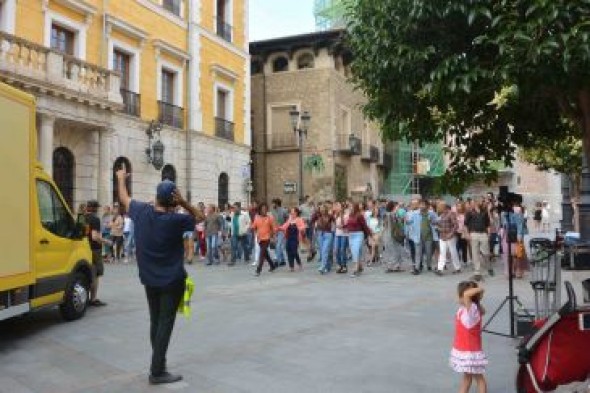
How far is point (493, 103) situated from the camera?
6.97 meters

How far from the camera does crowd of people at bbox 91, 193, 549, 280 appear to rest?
49.6 feet

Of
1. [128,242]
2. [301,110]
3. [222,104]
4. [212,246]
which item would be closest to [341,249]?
[212,246]

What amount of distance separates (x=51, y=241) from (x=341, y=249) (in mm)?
8414

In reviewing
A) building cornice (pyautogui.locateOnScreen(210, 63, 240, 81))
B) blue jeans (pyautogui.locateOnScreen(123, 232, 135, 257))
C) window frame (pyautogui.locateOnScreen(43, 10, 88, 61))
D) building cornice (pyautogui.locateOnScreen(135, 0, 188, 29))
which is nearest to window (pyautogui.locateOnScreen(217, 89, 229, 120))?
building cornice (pyautogui.locateOnScreen(210, 63, 240, 81))

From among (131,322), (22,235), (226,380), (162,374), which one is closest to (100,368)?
(162,374)

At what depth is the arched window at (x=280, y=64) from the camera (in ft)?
126

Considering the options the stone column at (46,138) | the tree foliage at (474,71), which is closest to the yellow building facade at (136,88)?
the stone column at (46,138)

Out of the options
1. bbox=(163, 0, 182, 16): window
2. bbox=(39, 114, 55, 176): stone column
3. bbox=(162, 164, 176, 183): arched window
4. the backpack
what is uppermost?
bbox=(163, 0, 182, 16): window

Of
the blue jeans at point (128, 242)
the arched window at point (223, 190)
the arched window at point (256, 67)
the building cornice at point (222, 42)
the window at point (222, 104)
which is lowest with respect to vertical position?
the blue jeans at point (128, 242)

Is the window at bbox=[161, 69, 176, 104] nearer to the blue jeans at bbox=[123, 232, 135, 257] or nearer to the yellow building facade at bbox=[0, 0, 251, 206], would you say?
the yellow building facade at bbox=[0, 0, 251, 206]

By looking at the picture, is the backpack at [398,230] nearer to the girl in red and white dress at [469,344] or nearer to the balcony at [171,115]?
the girl in red and white dress at [469,344]

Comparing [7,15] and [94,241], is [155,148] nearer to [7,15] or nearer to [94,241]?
[7,15]

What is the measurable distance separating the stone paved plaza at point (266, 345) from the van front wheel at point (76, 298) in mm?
206

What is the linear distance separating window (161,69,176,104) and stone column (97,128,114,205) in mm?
4470
